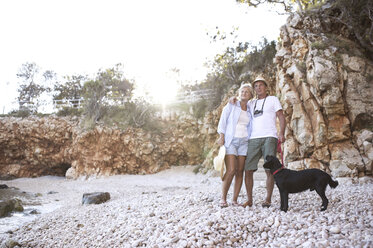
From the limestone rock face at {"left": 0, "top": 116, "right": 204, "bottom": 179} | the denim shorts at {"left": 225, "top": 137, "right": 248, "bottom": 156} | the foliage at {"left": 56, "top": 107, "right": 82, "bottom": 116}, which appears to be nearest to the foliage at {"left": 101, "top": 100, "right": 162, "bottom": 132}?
the limestone rock face at {"left": 0, "top": 116, "right": 204, "bottom": 179}

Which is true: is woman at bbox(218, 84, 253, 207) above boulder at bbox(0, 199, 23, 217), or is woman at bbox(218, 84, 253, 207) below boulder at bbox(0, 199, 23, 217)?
above

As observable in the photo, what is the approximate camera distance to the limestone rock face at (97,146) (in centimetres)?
1719

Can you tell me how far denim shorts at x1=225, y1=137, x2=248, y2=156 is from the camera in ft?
12.3

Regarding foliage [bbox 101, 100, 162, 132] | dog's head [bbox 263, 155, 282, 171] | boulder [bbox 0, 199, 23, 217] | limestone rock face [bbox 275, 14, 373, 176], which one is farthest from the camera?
foliage [bbox 101, 100, 162, 132]

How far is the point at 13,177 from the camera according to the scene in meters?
19.7

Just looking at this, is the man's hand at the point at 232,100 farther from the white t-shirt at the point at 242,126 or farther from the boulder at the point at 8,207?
the boulder at the point at 8,207

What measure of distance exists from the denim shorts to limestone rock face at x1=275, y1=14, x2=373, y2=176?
4724 millimetres

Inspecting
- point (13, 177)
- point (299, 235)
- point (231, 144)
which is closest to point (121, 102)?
point (13, 177)

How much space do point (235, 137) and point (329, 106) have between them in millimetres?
5210

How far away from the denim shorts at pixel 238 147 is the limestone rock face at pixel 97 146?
13069 mm

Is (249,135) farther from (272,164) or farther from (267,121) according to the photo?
(272,164)

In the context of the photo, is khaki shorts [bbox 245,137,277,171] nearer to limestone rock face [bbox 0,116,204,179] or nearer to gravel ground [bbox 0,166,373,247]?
gravel ground [bbox 0,166,373,247]

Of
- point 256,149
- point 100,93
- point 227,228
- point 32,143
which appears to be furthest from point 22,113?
point 227,228

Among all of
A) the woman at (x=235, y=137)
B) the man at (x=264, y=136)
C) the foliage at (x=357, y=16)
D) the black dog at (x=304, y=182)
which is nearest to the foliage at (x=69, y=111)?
the woman at (x=235, y=137)
